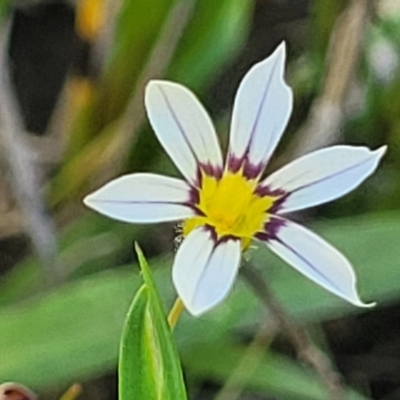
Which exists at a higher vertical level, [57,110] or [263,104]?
[263,104]

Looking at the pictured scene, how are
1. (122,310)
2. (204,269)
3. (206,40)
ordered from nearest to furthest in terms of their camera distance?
1. (204,269)
2. (122,310)
3. (206,40)

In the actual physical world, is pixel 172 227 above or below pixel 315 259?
below

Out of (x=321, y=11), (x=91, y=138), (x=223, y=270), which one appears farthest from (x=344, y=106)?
(x=223, y=270)

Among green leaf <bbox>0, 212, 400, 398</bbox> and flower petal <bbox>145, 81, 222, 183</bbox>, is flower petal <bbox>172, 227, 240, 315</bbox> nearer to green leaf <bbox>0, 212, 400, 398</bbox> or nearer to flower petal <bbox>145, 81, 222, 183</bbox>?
flower petal <bbox>145, 81, 222, 183</bbox>

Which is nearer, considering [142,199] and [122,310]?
[142,199]

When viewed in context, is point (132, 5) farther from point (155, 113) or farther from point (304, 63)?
point (155, 113)

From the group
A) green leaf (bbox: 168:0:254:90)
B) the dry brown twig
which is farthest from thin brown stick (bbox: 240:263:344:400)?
green leaf (bbox: 168:0:254:90)

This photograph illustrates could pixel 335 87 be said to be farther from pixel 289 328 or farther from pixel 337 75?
pixel 289 328

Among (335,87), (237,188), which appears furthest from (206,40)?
(237,188)
